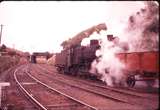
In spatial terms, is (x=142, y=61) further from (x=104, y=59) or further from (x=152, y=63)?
(x=104, y=59)

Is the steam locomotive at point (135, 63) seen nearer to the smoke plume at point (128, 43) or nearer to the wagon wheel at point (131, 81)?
the wagon wheel at point (131, 81)

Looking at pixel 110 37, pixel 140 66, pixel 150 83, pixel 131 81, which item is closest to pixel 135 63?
pixel 140 66

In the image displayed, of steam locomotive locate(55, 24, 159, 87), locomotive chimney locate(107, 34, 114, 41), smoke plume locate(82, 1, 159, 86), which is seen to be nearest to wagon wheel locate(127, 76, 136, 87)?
steam locomotive locate(55, 24, 159, 87)

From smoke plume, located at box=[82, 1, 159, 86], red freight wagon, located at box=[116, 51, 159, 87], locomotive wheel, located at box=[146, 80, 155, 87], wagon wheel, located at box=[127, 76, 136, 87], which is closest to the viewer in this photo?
smoke plume, located at box=[82, 1, 159, 86]

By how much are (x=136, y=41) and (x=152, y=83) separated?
2051mm

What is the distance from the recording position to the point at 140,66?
11.2 meters

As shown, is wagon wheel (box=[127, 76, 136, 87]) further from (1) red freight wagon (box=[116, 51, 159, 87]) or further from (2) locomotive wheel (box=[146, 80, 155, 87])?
(2) locomotive wheel (box=[146, 80, 155, 87])

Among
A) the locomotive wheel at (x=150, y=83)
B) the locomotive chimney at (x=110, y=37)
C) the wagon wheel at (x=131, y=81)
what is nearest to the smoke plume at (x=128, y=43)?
the locomotive chimney at (x=110, y=37)

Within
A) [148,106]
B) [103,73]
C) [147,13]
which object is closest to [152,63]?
[147,13]

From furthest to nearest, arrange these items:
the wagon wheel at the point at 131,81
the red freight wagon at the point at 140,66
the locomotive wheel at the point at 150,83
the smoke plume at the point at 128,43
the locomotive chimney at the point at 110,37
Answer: the locomotive chimney at the point at 110,37 → the wagon wheel at the point at 131,81 → the locomotive wheel at the point at 150,83 → the red freight wagon at the point at 140,66 → the smoke plume at the point at 128,43

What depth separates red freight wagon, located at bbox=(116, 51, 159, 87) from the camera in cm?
1041

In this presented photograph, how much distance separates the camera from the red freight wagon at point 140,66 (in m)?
10.4

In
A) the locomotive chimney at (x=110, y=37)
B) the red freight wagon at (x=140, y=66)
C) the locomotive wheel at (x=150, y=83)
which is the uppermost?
the locomotive chimney at (x=110, y=37)

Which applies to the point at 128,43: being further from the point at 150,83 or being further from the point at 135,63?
the point at 150,83
